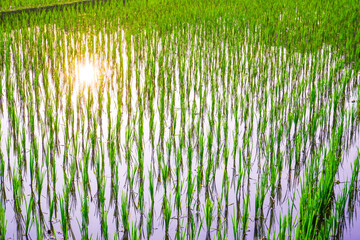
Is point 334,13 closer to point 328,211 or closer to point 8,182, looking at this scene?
point 328,211

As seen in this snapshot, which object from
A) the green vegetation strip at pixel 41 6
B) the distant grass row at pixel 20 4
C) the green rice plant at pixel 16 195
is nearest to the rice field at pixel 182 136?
the green rice plant at pixel 16 195

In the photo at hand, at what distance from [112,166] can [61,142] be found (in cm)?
72

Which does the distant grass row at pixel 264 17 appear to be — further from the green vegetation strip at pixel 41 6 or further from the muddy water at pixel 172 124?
the muddy water at pixel 172 124

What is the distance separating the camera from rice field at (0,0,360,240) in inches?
97.1

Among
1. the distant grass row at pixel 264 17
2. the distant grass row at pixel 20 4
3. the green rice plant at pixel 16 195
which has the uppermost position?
the distant grass row at pixel 20 4

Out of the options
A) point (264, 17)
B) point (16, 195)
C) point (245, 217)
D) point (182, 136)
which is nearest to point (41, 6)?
point (264, 17)

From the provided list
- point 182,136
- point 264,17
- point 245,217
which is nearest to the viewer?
point 245,217

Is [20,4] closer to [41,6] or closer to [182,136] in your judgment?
[41,6]

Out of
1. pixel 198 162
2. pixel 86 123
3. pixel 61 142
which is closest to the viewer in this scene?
pixel 198 162

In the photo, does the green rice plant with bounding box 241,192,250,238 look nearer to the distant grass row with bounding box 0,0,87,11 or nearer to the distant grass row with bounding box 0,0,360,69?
the distant grass row with bounding box 0,0,360,69

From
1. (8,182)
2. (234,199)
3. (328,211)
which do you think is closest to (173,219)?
(234,199)

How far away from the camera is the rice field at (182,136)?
2.47m

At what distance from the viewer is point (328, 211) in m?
2.65

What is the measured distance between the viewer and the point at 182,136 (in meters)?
3.24
